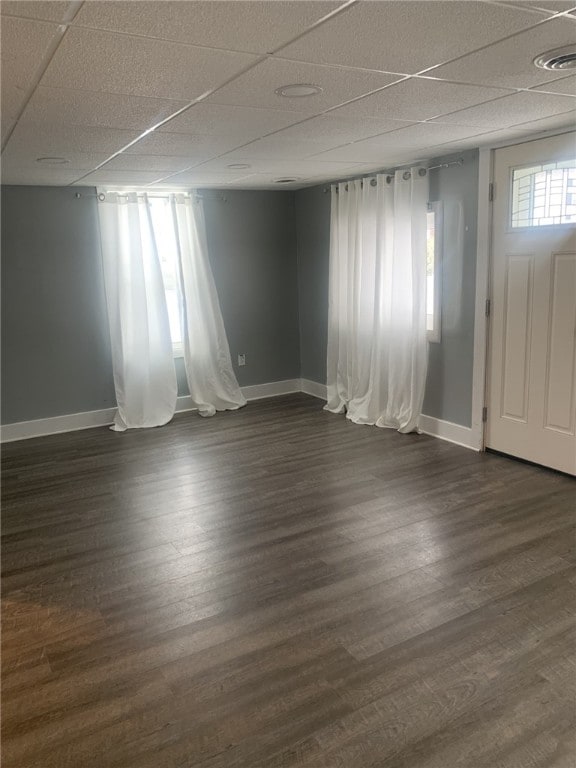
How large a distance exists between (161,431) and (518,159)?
3628 mm

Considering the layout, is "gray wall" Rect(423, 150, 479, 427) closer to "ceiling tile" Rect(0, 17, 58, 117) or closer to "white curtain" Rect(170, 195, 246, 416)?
"white curtain" Rect(170, 195, 246, 416)

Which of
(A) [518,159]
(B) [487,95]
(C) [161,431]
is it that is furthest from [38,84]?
(C) [161,431]

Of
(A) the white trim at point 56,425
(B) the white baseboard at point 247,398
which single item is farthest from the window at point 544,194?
(A) the white trim at point 56,425

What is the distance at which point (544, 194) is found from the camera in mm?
3727

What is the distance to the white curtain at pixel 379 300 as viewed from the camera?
4.67 meters

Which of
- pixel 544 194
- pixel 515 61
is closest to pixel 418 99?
pixel 515 61

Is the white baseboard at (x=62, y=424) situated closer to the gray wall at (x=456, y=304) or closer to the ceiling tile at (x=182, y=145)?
the gray wall at (x=456, y=304)

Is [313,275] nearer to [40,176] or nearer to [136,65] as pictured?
[40,176]

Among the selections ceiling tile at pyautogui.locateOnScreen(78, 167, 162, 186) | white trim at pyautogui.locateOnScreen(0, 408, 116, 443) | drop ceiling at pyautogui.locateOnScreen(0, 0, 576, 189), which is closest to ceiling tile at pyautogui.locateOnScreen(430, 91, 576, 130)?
drop ceiling at pyautogui.locateOnScreen(0, 0, 576, 189)

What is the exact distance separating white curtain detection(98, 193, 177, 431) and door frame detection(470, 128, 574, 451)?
111 inches

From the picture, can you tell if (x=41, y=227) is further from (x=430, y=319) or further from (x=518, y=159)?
(x=518, y=159)

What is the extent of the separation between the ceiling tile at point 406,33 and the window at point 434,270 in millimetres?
2506

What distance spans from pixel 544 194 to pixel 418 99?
158 cm

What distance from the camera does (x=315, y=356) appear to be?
638 centimetres
